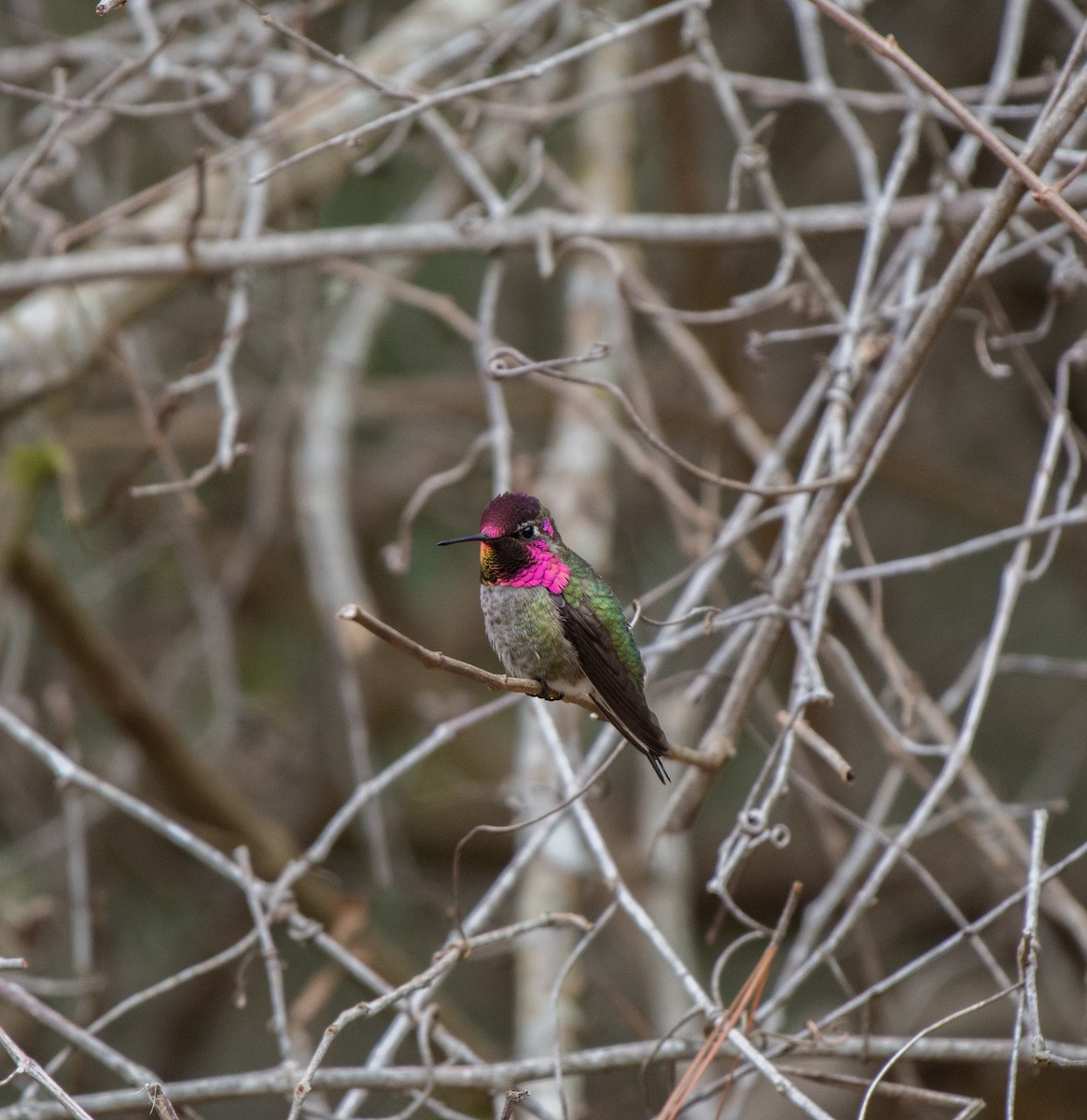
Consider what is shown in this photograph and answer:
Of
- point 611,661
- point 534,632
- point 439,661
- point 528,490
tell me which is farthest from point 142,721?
point 439,661

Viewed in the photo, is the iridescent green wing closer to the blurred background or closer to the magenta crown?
the blurred background

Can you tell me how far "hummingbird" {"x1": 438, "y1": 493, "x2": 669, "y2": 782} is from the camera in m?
2.33

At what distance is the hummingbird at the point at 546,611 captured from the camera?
2.33 m

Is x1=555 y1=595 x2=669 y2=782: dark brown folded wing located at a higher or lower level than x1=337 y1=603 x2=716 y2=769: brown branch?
lower

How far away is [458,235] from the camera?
11.2 feet

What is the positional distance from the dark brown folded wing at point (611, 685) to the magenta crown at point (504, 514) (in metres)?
0.24

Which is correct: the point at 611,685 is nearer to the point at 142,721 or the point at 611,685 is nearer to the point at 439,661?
the point at 439,661

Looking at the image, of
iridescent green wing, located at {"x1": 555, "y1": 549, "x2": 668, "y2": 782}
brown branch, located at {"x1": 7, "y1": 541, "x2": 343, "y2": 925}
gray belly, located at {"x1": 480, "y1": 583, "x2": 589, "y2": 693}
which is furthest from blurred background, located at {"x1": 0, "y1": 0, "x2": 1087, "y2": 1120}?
gray belly, located at {"x1": 480, "y1": 583, "x2": 589, "y2": 693}

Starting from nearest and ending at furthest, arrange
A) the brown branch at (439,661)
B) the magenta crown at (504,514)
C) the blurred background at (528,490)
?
the brown branch at (439,661), the magenta crown at (504,514), the blurred background at (528,490)

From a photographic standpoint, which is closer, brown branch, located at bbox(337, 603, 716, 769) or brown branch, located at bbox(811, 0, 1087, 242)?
brown branch, located at bbox(337, 603, 716, 769)

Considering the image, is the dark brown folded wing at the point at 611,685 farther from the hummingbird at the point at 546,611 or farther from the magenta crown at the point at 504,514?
the magenta crown at the point at 504,514

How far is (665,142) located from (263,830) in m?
2.91

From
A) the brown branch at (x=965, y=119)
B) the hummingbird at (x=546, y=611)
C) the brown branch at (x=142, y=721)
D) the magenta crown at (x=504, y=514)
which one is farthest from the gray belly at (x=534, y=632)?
the brown branch at (x=142, y=721)

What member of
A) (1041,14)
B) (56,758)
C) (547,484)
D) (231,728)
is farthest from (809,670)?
(1041,14)
